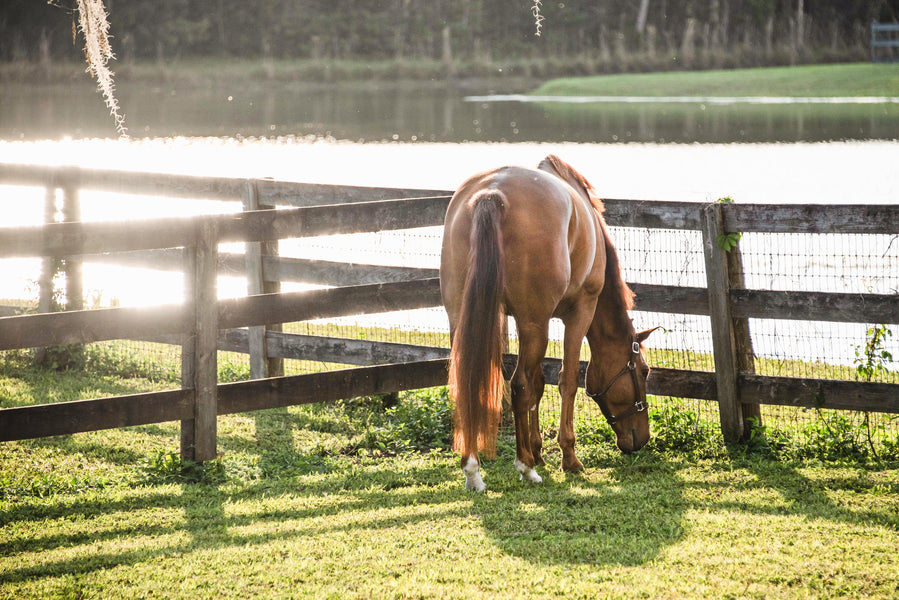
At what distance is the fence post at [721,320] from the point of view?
528 cm

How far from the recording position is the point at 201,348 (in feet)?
15.9

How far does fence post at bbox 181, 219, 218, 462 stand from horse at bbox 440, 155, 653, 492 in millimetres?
1297

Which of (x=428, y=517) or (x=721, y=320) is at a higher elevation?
(x=721, y=320)

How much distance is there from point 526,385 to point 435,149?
872 inches

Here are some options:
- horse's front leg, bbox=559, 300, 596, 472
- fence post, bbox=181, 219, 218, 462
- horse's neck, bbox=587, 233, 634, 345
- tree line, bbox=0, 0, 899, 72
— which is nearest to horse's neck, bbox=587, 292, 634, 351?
horse's neck, bbox=587, 233, 634, 345

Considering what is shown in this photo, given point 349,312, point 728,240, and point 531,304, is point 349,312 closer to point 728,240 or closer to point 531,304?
point 531,304

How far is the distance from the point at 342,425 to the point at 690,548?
115 inches

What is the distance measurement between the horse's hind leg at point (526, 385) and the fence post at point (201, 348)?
1.65m

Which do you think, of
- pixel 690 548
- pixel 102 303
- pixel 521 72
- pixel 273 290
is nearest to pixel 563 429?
pixel 690 548

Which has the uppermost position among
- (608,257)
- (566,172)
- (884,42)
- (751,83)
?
(884,42)

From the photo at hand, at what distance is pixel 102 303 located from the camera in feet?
28.1

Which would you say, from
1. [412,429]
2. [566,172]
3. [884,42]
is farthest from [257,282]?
[884,42]

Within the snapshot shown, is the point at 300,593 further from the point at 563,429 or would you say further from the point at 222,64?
the point at 222,64

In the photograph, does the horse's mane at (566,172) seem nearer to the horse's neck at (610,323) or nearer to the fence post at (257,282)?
the horse's neck at (610,323)
